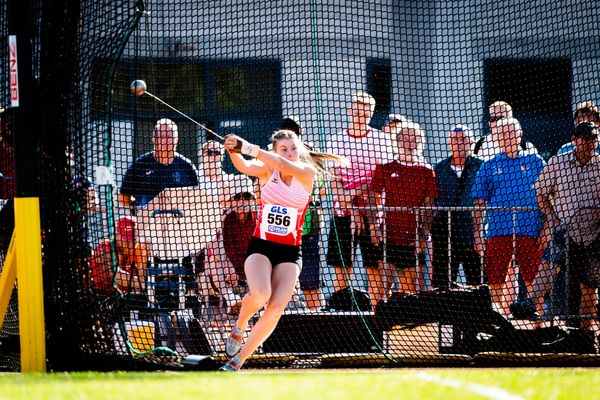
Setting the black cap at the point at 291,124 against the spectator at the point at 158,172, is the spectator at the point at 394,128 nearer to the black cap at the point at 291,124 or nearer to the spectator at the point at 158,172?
the black cap at the point at 291,124

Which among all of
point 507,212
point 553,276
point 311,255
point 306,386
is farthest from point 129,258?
point 306,386

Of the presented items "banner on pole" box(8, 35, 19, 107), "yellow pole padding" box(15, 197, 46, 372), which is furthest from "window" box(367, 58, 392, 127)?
"yellow pole padding" box(15, 197, 46, 372)

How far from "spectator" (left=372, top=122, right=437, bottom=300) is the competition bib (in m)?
1.94

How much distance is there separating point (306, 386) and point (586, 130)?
17.1 ft

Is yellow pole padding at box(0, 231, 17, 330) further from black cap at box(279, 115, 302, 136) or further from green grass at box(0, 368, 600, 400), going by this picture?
black cap at box(279, 115, 302, 136)

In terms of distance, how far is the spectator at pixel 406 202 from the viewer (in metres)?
9.68

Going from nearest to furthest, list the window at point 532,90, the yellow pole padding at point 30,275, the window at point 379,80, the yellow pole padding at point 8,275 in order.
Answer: the yellow pole padding at point 30,275
the yellow pole padding at point 8,275
the window at point 532,90
the window at point 379,80

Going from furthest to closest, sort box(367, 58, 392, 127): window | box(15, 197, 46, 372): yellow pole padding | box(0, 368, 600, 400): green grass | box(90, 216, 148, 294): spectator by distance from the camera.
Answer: box(367, 58, 392, 127): window < box(90, 216, 148, 294): spectator < box(15, 197, 46, 372): yellow pole padding < box(0, 368, 600, 400): green grass

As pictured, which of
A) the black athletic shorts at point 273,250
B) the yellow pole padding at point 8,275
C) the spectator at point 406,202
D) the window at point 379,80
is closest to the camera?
the yellow pole padding at point 8,275

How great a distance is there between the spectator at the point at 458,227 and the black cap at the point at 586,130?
3.57 feet

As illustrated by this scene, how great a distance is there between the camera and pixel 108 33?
784cm

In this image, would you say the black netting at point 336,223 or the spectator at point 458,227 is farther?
the spectator at point 458,227

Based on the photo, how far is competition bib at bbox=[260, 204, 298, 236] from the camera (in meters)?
7.89

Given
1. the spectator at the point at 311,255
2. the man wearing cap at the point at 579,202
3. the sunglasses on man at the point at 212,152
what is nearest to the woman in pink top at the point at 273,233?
the spectator at the point at 311,255
